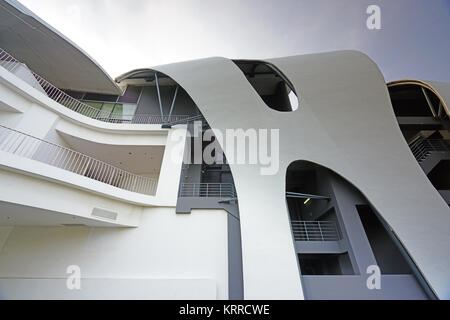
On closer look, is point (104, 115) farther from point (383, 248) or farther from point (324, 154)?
→ point (383, 248)

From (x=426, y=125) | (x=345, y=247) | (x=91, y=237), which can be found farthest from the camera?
(x=426, y=125)

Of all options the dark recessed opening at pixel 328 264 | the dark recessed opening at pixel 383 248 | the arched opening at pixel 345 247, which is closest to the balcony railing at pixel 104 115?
the arched opening at pixel 345 247

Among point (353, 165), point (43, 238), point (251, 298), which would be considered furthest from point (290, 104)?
point (43, 238)

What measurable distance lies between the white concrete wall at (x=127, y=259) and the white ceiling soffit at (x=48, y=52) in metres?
8.82

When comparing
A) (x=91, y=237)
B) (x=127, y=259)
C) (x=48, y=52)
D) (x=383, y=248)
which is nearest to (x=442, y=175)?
(x=383, y=248)

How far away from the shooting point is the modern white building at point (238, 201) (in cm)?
445

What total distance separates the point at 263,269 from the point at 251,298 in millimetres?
735

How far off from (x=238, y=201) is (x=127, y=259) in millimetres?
3972

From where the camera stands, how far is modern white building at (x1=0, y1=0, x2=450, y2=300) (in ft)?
14.6

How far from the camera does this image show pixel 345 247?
5.04 meters

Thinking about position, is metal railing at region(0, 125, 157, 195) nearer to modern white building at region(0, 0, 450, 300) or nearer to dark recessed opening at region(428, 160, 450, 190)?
modern white building at region(0, 0, 450, 300)

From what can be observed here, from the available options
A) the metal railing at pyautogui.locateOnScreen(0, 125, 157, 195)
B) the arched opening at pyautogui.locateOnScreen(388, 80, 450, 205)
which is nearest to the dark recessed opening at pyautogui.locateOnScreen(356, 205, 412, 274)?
the arched opening at pyautogui.locateOnScreen(388, 80, 450, 205)

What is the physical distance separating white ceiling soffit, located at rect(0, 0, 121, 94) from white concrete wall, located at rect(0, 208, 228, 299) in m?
8.82

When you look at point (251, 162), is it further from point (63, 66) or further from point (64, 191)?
point (63, 66)
